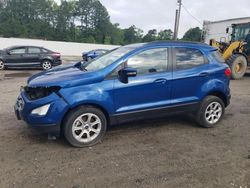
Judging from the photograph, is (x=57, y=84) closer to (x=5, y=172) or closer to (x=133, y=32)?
(x=5, y=172)

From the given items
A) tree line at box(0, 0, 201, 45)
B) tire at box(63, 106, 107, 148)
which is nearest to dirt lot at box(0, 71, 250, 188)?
tire at box(63, 106, 107, 148)

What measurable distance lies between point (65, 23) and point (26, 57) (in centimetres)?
6162

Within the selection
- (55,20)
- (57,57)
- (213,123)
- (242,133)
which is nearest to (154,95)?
(213,123)

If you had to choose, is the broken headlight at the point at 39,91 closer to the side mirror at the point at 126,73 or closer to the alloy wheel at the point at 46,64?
the side mirror at the point at 126,73

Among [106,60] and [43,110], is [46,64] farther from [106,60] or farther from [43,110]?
[43,110]

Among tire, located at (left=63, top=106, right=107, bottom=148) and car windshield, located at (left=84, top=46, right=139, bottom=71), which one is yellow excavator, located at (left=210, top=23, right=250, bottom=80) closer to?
car windshield, located at (left=84, top=46, right=139, bottom=71)

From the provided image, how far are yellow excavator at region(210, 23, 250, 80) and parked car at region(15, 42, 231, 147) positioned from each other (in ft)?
26.5

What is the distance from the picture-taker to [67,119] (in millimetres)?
4418

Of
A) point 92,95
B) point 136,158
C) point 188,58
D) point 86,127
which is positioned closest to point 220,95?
point 188,58

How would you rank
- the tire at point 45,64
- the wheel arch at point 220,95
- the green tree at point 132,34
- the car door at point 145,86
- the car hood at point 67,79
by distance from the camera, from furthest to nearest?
the green tree at point 132,34, the tire at point 45,64, the wheel arch at point 220,95, the car door at point 145,86, the car hood at point 67,79

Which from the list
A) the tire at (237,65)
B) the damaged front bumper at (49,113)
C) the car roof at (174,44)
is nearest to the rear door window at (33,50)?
the tire at (237,65)

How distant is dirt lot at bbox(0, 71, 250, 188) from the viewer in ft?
11.7

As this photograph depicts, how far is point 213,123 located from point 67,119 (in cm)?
303

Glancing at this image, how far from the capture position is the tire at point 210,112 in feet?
18.2
